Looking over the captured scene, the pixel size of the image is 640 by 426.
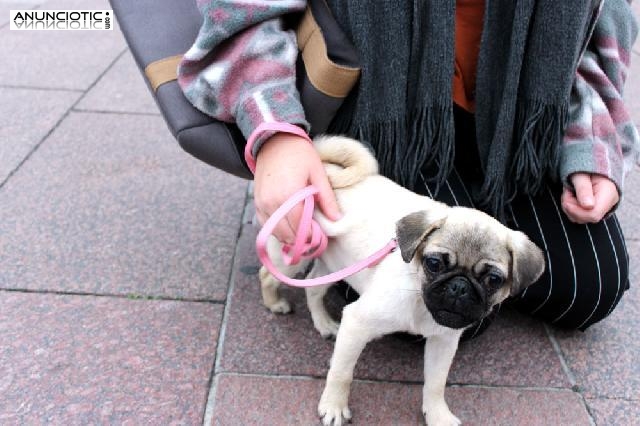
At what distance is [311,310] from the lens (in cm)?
248

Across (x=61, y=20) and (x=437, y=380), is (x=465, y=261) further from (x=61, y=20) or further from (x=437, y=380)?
(x=61, y=20)

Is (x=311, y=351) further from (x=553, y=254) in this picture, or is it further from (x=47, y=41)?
(x=47, y=41)

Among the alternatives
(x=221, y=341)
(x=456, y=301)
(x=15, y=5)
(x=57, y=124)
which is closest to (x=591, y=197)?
(x=456, y=301)

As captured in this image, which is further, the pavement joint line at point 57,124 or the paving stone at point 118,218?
the pavement joint line at point 57,124

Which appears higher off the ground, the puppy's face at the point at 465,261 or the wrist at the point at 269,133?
the wrist at the point at 269,133

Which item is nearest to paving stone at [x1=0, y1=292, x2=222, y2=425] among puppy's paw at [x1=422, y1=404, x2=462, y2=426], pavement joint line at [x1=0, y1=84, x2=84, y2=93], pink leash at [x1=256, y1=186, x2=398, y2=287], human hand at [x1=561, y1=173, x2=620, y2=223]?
pink leash at [x1=256, y1=186, x2=398, y2=287]

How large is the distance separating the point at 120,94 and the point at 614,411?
3.64 meters

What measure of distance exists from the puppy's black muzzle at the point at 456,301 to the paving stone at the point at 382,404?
0.57m

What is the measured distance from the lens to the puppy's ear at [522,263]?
170cm

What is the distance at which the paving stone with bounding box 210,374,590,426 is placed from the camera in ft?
6.82

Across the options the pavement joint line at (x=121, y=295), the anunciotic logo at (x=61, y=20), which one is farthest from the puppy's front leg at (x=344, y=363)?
the anunciotic logo at (x=61, y=20)

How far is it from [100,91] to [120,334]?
2.69 m

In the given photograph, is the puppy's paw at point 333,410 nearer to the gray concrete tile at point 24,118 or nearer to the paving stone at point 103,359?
the paving stone at point 103,359

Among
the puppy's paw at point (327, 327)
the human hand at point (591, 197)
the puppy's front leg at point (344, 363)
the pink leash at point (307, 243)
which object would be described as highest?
the pink leash at point (307, 243)
